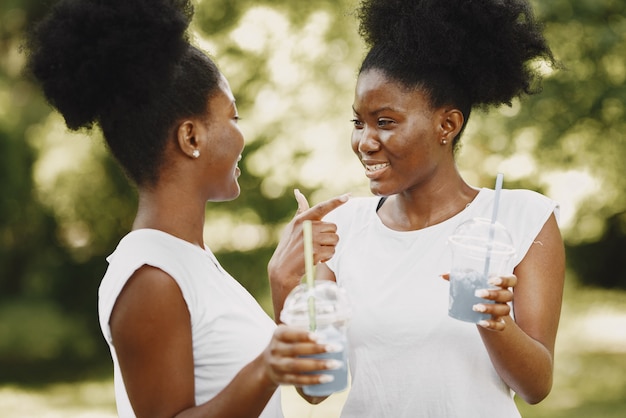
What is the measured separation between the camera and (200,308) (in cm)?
211

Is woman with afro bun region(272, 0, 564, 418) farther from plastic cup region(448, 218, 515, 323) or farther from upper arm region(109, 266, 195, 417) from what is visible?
upper arm region(109, 266, 195, 417)

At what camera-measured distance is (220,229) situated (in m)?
8.40

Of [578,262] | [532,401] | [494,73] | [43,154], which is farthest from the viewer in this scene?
[578,262]

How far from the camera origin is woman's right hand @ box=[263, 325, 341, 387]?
180 cm

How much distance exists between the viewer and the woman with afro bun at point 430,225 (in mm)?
2502

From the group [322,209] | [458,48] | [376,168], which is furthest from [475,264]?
[458,48]

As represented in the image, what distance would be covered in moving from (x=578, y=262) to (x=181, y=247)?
1049 centimetres

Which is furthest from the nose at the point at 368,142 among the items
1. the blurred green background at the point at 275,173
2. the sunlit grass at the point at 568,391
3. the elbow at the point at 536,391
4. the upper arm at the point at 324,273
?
the sunlit grass at the point at 568,391

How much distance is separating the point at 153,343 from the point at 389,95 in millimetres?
1192

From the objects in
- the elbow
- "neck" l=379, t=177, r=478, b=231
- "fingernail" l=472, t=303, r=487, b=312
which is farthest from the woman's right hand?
"neck" l=379, t=177, r=478, b=231

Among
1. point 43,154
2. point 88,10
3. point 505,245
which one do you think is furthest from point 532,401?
point 43,154

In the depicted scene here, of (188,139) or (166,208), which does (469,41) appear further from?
(166,208)

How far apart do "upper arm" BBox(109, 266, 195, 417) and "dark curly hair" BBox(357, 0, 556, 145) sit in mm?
1150

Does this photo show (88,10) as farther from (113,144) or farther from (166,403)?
(166,403)
